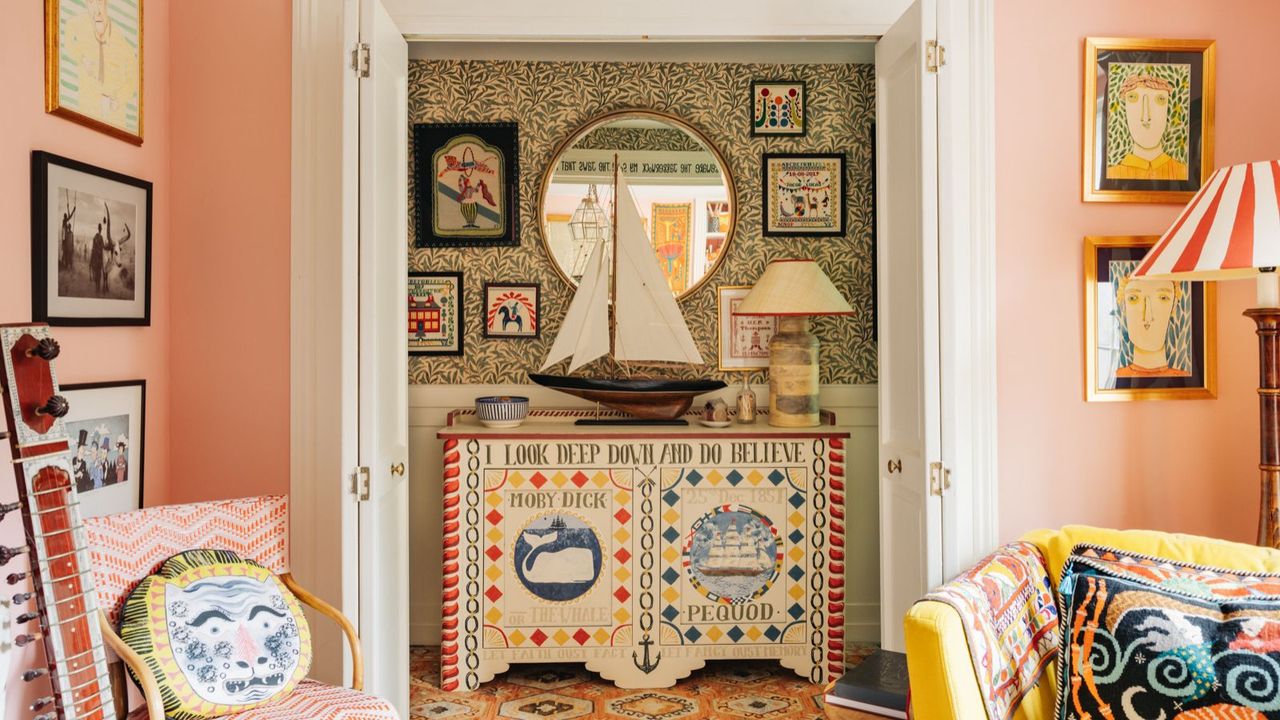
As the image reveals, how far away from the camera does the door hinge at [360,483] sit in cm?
224

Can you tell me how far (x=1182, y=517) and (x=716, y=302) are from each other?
183 cm

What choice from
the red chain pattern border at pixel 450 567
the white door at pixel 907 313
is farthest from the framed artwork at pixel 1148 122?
the red chain pattern border at pixel 450 567

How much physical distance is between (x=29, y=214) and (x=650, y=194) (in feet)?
7.13

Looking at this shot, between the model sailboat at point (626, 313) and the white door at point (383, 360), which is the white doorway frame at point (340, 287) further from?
the model sailboat at point (626, 313)

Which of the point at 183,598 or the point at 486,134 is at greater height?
the point at 486,134

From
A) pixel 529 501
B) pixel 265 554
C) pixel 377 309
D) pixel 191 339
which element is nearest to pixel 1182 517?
pixel 529 501

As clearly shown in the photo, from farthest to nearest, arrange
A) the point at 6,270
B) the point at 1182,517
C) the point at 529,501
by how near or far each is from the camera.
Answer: the point at 529,501
the point at 1182,517
the point at 6,270

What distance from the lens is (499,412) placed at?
9.89 ft

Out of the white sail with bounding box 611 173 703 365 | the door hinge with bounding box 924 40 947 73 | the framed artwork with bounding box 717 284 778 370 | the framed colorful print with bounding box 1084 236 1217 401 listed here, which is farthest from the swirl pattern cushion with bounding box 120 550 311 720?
the framed colorful print with bounding box 1084 236 1217 401

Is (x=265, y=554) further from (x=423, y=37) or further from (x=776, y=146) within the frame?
(x=776, y=146)

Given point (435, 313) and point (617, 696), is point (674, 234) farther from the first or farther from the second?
point (617, 696)

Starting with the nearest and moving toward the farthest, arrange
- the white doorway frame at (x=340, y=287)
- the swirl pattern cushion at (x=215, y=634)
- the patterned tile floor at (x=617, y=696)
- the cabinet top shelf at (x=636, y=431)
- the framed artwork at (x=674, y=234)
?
1. the swirl pattern cushion at (x=215, y=634)
2. the white doorway frame at (x=340, y=287)
3. the patterned tile floor at (x=617, y=696)
4. the cabinet top shelf at (x=636, y=431)
5. the framed artwork at (x=674, y=234)

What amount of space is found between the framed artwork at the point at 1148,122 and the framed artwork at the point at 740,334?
4.36ft

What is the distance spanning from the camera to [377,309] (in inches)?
93.9
